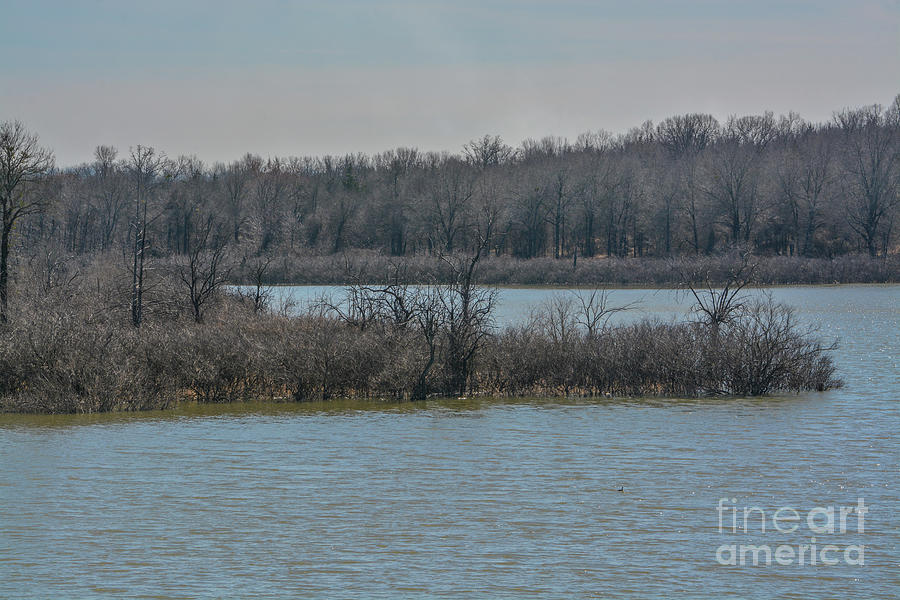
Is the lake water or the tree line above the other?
the tree line

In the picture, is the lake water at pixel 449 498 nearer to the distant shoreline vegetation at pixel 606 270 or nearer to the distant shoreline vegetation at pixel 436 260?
the distant shoreline vegetation at pixel 436 260

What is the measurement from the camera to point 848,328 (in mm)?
51375

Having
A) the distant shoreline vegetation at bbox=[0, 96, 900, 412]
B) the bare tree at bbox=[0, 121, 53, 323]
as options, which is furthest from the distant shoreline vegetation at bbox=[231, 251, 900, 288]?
the bare tree at bbox=[0, 121, 53, 323]

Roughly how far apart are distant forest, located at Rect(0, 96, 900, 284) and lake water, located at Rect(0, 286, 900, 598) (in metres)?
65.5

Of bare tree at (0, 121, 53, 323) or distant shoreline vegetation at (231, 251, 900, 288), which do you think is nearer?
bare tree at (0, 121, 53, 323)

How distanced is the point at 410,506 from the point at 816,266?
252 ft

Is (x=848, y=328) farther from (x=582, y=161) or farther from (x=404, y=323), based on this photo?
(x=582, y=161)

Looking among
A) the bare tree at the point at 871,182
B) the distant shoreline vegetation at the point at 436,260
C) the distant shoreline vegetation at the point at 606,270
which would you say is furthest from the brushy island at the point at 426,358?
the bare tree at the point at 871,182

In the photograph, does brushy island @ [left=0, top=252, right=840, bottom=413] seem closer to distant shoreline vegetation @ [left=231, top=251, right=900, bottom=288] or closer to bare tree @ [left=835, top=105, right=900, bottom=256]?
distant shoreline vegetation @ [left=231, top=251, right=900, bottom=288]

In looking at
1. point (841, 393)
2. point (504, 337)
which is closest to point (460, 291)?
point (504, 337)

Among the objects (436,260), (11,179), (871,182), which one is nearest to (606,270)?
(436,260)

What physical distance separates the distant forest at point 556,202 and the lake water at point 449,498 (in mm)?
65488

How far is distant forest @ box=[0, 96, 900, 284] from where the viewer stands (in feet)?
346

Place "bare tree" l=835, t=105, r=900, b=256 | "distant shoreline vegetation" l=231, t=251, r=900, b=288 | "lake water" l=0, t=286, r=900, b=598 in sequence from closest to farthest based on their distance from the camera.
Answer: "lake water" l=0, t=286, r=900, b=598, "distant shoreline vegetation" l=231, t=251, r=900, b=288, "bare tree" l=835, t=105, r=900, b=256
